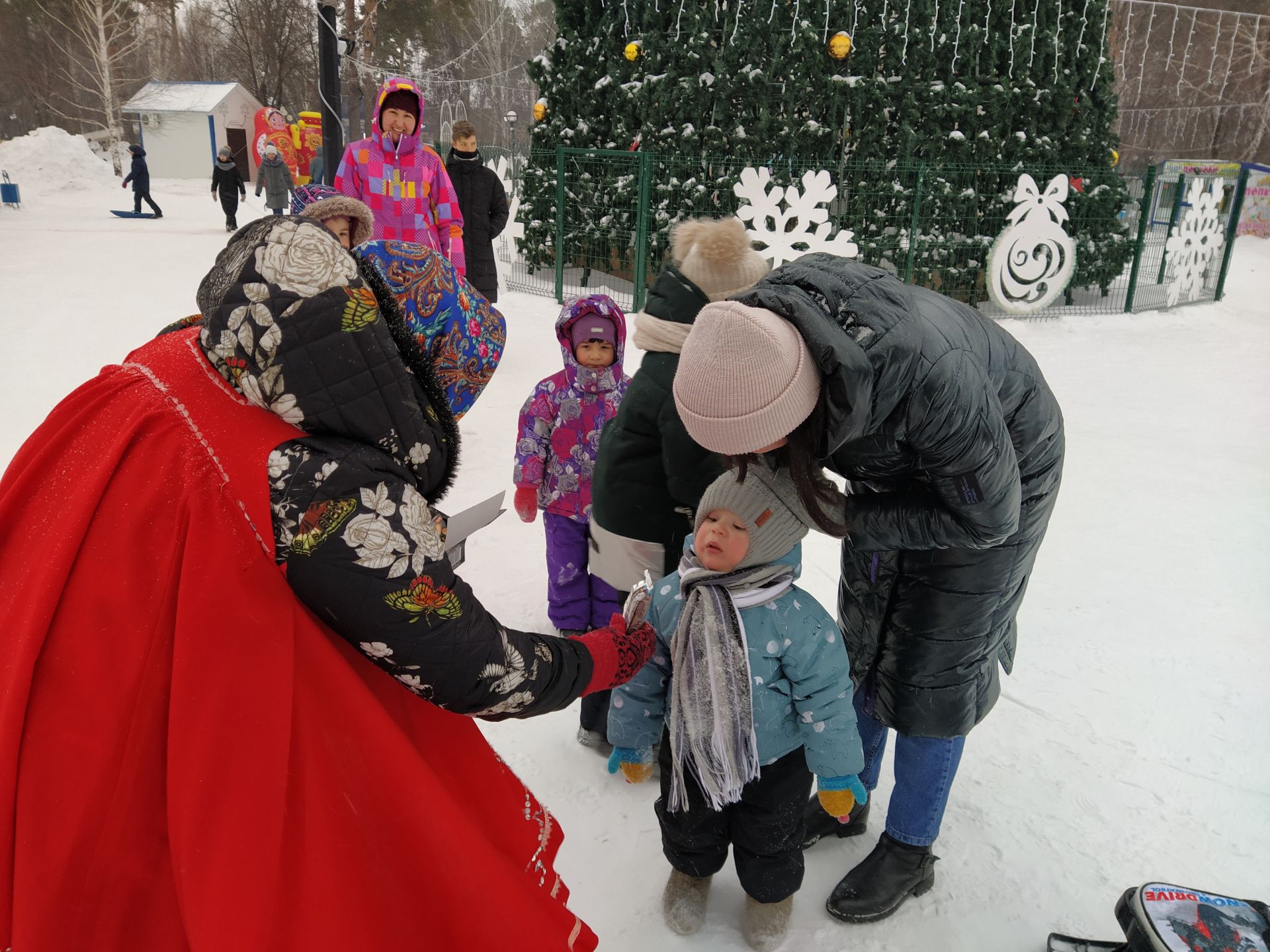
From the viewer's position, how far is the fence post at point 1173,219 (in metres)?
10.5

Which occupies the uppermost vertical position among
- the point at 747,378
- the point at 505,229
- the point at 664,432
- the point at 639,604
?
the point at 747,378

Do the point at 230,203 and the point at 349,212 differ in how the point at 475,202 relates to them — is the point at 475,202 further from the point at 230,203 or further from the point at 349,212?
the point at 230,203

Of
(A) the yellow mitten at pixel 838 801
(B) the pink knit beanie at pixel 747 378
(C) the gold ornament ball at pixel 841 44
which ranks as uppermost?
(C) the gold ornament ball at pixel 841 44

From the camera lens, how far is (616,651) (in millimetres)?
1799

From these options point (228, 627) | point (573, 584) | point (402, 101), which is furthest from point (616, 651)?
point (402, 101)

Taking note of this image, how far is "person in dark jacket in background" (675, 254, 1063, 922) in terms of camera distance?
4.70 feet

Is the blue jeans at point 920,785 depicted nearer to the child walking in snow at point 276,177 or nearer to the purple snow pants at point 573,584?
the purple snow pants at point 573,584

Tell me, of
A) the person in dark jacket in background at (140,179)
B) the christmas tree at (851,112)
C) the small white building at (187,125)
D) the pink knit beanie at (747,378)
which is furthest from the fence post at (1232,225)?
the small white building at (187,125)

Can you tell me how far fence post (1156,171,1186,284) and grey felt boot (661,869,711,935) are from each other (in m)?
11.4

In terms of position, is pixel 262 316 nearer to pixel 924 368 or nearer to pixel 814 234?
pixel 924 368

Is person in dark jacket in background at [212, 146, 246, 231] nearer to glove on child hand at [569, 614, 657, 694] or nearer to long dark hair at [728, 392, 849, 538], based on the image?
glove on child hand at [569, 614, 657, 694]

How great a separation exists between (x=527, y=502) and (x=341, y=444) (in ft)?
6.57

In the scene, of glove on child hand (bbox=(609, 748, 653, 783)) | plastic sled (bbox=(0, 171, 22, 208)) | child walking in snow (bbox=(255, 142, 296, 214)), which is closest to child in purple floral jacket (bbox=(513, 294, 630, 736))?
glove on child hand (bbox=(609, 748, 653, 783))

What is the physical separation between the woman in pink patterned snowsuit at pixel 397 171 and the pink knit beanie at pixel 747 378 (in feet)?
14.8
